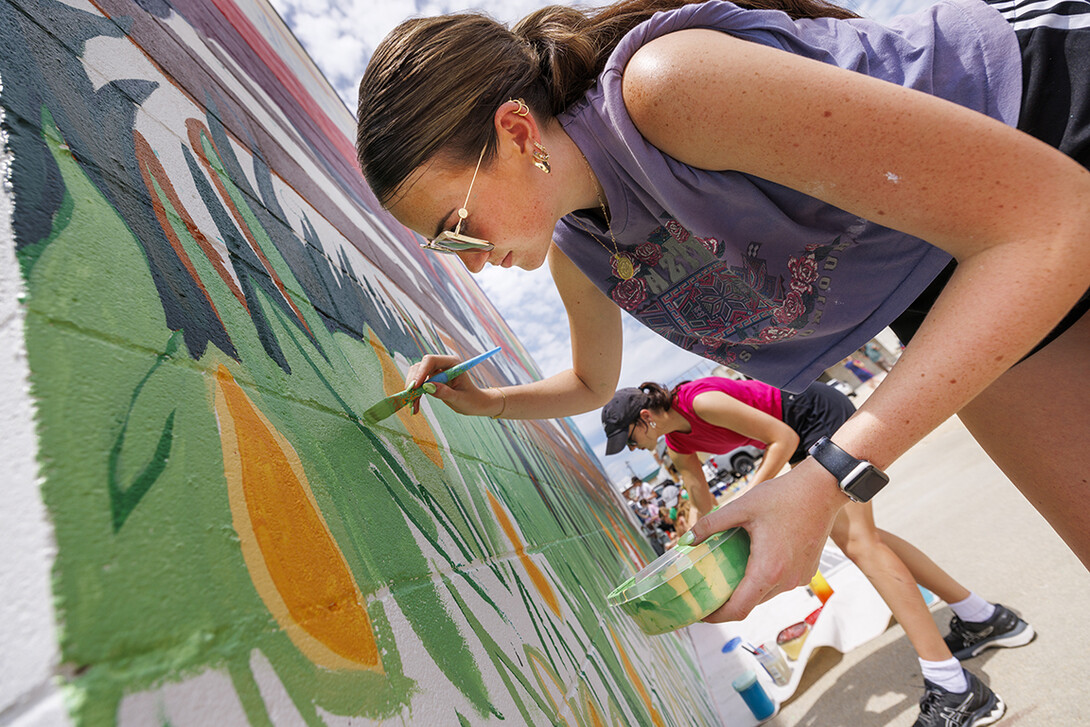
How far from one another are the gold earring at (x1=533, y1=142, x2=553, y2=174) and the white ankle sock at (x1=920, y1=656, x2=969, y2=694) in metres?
2.24

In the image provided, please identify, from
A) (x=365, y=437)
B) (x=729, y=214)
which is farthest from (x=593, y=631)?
(x=729, y=214)

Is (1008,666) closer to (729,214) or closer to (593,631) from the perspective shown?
(593,631)

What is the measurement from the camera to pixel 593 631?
5.92ft

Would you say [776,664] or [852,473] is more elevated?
[852,473]

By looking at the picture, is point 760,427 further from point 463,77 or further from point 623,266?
point 463,77

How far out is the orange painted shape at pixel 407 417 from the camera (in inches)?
51.2

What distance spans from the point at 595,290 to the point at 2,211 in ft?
4.42

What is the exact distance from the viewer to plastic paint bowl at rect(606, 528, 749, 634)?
878 millimetres

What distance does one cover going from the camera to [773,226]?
1099 millimetres

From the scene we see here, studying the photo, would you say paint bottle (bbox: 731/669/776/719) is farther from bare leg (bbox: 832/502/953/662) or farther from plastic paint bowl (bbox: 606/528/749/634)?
plastic paint bowl (bbox: 606/528/749/634)

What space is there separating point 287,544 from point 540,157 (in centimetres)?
86

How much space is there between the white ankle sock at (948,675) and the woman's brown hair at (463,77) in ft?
7.06

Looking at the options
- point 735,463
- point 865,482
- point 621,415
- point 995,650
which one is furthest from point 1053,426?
point 735,463

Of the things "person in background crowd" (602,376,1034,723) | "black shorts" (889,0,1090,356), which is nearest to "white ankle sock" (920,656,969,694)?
"person in background crowd" (602,376,1034,723)
